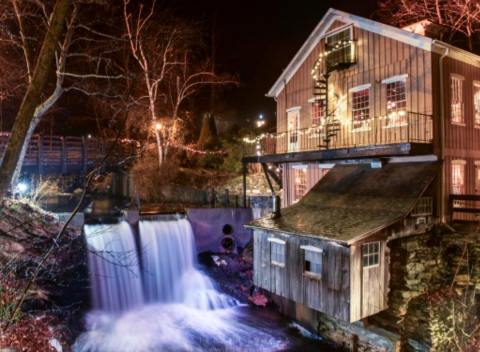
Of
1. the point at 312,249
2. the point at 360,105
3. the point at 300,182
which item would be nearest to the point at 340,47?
the point at 360,105

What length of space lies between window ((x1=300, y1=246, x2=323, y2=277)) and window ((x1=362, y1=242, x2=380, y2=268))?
124 cm

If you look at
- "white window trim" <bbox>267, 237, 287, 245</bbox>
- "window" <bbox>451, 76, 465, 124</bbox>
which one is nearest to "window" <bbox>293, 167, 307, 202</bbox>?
"white window trim" <bbox>267, 237, 287, 245</bbox>

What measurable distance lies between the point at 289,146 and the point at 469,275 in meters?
9.07

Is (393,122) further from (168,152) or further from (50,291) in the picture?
(168,152)

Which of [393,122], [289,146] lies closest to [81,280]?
[289,146]

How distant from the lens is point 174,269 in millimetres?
16469

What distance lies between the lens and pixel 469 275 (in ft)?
35.6

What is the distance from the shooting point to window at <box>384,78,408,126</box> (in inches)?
496

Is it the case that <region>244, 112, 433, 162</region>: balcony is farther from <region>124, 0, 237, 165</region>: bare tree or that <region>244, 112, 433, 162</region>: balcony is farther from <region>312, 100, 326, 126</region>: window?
<region>124, 0, 237, 165</region>: bare tree

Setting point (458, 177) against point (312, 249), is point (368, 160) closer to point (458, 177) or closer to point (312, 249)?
point (458, 177)

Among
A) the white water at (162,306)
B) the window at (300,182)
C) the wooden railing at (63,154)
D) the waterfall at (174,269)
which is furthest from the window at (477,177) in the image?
the wooden railing at (63,154)

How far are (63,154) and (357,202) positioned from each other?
63.1 feet

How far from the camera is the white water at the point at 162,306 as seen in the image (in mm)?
11742

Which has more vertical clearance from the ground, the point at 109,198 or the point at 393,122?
the point at 393,122
